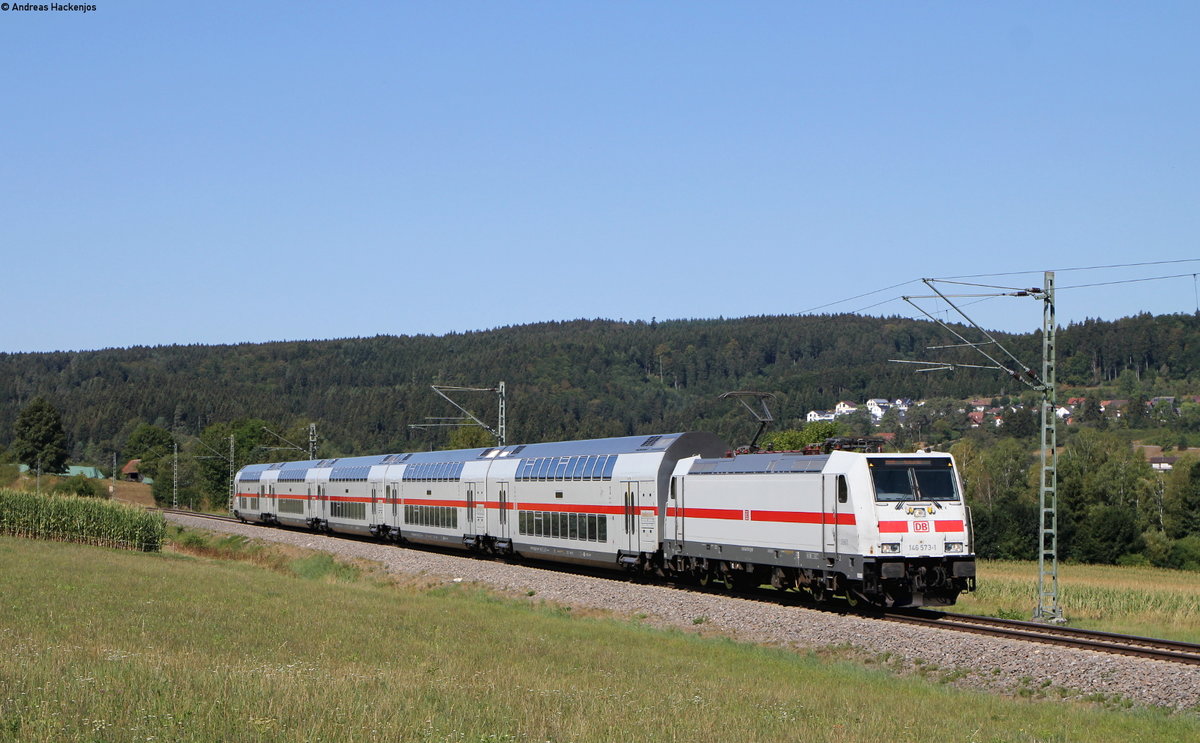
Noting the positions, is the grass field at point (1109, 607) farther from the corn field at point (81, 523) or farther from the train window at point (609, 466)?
the corn field at point (81, 523)

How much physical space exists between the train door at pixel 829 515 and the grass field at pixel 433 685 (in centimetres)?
433

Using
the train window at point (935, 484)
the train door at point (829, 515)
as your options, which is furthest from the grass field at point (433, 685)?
the train window at point (935, 484)

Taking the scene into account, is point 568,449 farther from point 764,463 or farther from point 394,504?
point 394,504

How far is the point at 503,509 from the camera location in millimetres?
44938

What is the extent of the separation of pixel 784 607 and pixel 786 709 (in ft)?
43.5

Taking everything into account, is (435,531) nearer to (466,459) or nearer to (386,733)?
(466,459)

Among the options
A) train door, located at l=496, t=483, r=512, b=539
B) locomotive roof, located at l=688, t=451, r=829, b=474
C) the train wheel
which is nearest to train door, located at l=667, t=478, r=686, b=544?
locomotive roof, located at l=688, t=451, r=829, b=474

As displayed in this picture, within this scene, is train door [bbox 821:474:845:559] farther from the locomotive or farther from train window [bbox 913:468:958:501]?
train window [bbox 913:468:958:501]

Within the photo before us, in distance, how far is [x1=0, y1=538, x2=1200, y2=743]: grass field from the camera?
11.9 metres

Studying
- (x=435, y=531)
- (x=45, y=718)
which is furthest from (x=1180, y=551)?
(x=45, y=718)

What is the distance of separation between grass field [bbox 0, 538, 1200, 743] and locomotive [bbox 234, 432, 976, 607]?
452cm

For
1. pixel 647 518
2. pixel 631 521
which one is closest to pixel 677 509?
pixel 647 518

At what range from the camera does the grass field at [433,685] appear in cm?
1185

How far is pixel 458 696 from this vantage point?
14.4 metres
